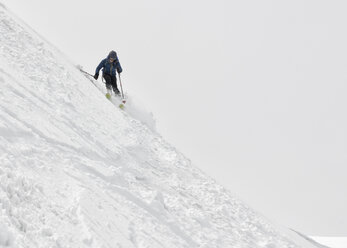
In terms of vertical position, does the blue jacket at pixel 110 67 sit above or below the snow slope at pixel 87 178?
above

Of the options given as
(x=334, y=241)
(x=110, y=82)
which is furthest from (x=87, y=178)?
(x=334, y=241)

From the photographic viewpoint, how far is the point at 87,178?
7629mm

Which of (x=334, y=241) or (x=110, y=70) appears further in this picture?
(x=334, y=241)

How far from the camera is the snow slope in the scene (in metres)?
5.68

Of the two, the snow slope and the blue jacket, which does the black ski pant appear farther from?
the snow slope

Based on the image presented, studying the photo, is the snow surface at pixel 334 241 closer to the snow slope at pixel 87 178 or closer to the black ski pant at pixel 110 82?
the snow slope at pixel 87 178

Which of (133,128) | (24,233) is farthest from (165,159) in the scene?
(24,233)

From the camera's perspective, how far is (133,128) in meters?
13.8

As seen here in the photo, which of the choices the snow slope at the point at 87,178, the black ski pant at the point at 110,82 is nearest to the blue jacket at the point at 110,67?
the black ski pant at the point at 110,82

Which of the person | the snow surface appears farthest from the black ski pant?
the snow surface

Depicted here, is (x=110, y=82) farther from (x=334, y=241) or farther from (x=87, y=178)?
(x=334, y=241)

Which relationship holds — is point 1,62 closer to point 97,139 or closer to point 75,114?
point 75,114

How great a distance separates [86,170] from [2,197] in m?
2.90

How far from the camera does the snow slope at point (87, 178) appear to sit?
5684 mm
